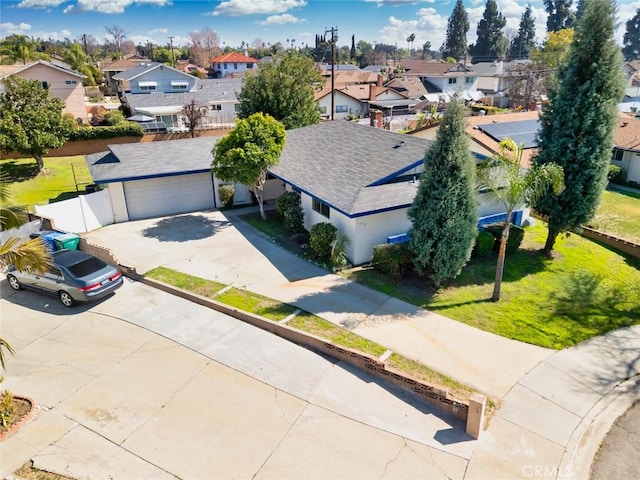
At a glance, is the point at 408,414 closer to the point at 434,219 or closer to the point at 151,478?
the point at 151,478

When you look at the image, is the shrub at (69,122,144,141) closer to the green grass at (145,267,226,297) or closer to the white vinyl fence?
the white vinyl fence

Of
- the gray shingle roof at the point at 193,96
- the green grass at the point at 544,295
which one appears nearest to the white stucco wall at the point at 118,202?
the green grass at the point at 544,295

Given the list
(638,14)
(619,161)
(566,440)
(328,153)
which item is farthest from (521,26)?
(566,440)

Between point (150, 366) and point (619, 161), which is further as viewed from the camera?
point (619, 161)

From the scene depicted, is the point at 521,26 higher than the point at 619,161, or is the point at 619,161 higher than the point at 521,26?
the point at 521,26

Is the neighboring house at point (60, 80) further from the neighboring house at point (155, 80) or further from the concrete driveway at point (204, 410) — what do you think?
the concrete driveway at point (204, 410)

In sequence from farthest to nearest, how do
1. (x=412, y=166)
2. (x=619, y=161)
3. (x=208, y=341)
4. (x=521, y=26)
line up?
(x=521, y=26), (x=619, y=161), (x=412, y=166), (x=208, y=341)
